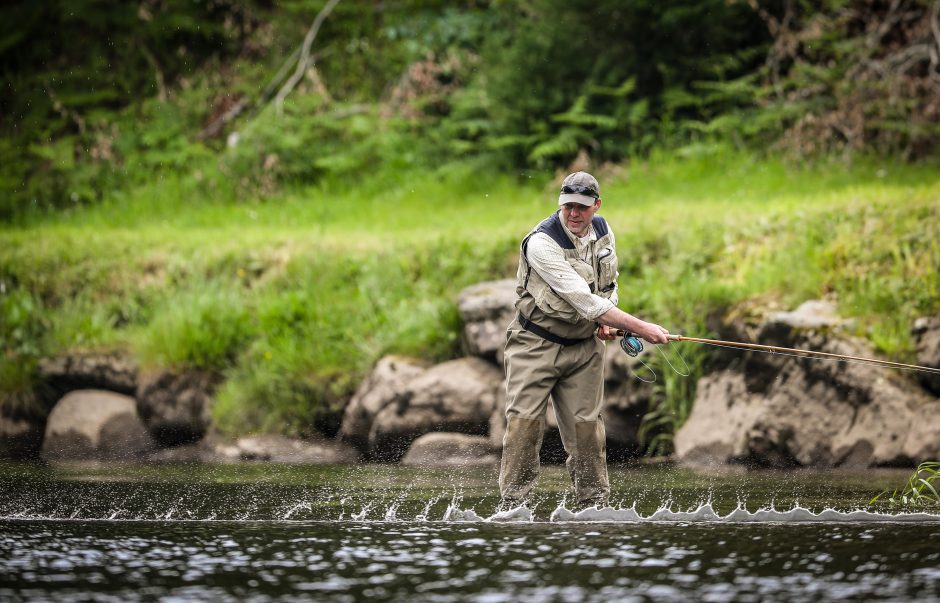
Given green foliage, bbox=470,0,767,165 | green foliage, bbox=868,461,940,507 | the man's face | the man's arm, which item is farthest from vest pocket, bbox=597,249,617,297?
green foliage, bbox=470,0,767,165

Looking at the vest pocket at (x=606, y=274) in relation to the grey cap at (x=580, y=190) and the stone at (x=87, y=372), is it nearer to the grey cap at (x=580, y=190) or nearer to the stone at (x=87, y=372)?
the grey cap at (x=580, y=190)

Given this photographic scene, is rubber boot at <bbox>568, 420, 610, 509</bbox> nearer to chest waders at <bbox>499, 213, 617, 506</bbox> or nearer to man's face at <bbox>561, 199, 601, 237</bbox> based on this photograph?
chest waders at <bbox>499, 213, 617, 506</bbox>

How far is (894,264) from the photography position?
9922 mm

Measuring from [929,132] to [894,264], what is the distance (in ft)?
12.0

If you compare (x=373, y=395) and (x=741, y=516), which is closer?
(x=741, y=516)

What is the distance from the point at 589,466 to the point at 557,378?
48 cm


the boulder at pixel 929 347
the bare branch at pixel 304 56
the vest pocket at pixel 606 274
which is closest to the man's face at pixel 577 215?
the vest pocket at pixel 606 274

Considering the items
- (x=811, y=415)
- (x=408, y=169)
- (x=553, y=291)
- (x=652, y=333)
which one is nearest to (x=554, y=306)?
(x=553, y=291)

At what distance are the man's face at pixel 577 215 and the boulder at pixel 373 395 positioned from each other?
403 cm

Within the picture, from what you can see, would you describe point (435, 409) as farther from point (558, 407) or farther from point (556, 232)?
point (556, 232)

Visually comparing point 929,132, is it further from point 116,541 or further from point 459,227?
point 116,541

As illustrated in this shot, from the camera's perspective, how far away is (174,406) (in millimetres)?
11234

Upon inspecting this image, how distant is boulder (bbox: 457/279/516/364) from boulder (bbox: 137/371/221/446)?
2332 mm

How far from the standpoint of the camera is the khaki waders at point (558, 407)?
6793mm
